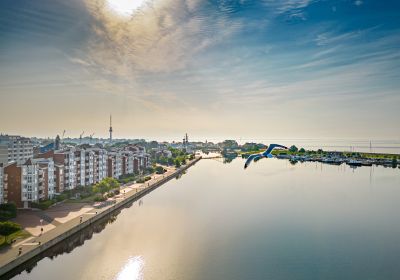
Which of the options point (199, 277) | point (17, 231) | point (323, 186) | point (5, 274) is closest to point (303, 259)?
point (199, 277)

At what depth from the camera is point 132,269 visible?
17547 mm

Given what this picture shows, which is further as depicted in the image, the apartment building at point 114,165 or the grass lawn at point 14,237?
the apartment building at point 114,165

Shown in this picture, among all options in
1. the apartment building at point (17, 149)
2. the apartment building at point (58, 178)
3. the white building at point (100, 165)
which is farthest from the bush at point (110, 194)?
the apartment building at point (17, 149)

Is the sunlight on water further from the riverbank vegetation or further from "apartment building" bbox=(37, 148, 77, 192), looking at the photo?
"apartment building" bbox=(37, 148, 77, 192)

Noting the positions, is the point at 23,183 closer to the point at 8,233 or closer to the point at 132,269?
the point at 8,233

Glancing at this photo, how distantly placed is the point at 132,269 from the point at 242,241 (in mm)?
8289

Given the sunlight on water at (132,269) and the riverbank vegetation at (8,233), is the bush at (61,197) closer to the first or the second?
the riverbank vegetation at (8,233)

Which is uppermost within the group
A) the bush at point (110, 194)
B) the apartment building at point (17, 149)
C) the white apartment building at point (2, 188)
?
the apartment building at point (17, 149)

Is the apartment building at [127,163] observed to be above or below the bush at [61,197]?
above

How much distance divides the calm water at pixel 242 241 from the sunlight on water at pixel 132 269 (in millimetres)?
54

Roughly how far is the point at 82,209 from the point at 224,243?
13814 millimetres

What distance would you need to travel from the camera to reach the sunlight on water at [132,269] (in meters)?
16.6

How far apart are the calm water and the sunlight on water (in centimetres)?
5

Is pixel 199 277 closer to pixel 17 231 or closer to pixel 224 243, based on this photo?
pixel 224 243
